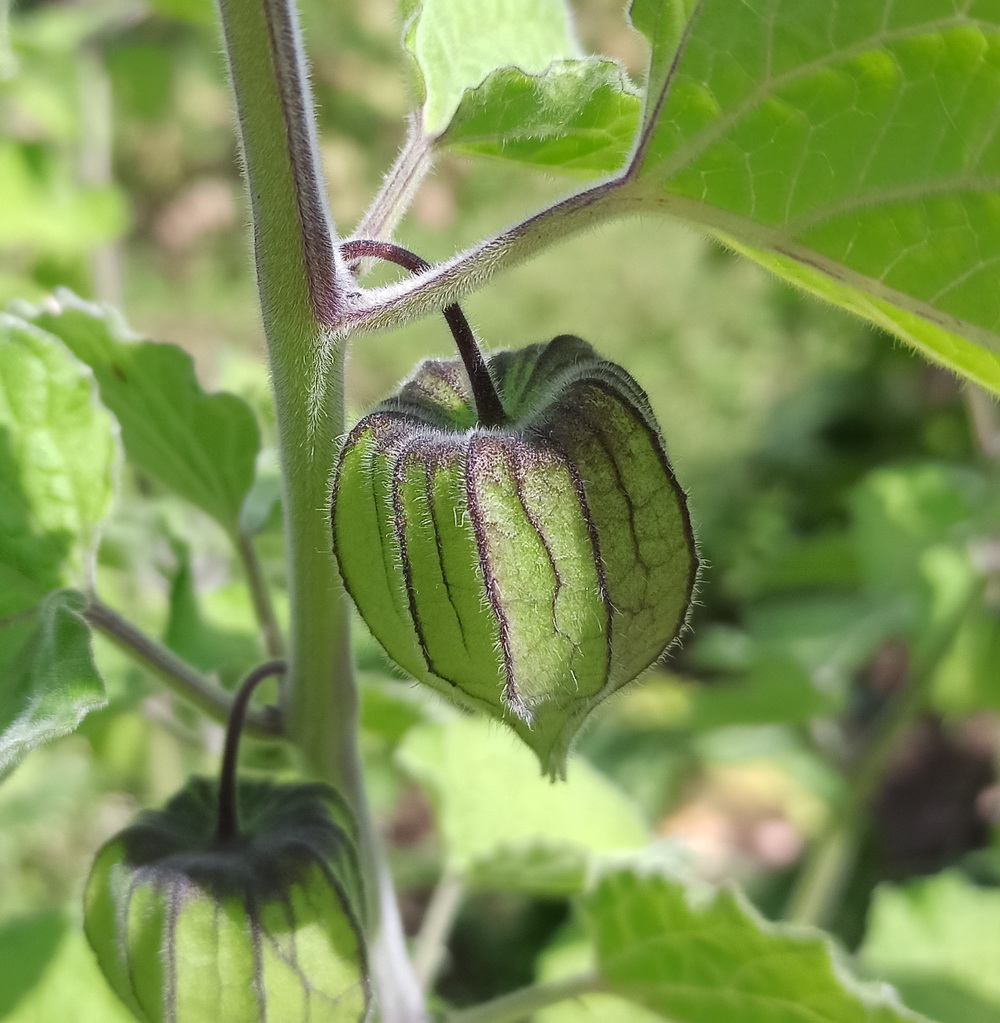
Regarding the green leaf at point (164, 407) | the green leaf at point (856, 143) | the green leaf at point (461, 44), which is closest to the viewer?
the green leaf at point (856, 143)

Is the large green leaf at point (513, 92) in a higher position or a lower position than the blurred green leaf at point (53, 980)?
higher

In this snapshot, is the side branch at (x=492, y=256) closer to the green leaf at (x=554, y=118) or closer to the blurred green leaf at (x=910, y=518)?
the green leaf at (x=554, y=118)

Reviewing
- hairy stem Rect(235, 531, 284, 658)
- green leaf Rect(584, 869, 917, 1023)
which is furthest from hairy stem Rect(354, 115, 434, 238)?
green leaf Rect(584, 869, 917, 1023)

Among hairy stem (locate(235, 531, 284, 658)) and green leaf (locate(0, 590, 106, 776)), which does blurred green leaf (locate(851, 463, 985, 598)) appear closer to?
hairy stem (locate(235, 531, 284, 658))

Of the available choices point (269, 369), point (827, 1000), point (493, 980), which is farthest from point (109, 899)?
point (493, 980)

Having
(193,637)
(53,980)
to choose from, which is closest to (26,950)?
(53,980)

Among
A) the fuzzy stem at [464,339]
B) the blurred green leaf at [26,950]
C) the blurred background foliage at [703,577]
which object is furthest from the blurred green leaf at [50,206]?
the fuzzy stem at [464,339]

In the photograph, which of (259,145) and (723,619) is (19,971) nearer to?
(259,145)
